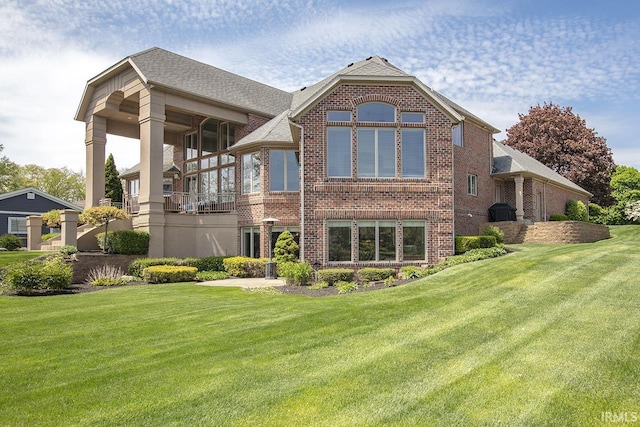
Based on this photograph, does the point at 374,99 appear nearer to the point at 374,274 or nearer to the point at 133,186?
the point at 374,274

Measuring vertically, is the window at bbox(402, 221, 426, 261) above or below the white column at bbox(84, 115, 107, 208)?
below

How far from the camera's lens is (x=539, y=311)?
326 inches

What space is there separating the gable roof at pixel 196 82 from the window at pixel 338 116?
6926 millimetres

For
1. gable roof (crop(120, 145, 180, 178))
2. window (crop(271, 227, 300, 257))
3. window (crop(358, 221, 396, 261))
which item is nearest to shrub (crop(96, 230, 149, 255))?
window (crop(271, 227, 300, 257))

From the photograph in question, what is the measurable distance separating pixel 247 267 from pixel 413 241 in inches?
257

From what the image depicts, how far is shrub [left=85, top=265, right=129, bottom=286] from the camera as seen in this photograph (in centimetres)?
1554

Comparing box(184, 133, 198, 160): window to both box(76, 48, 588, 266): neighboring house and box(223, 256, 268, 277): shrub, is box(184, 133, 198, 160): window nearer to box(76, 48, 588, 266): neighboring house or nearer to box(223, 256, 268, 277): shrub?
box(76, 48, 588, 266): neighboring house

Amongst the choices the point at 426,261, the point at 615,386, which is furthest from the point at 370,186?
the point at 615,386

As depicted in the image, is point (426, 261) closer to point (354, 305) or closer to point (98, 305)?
point (354, 305)

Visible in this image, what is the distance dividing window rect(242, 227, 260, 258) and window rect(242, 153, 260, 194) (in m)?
1.75

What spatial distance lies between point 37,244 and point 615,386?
2548cm

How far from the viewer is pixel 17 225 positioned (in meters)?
32.3

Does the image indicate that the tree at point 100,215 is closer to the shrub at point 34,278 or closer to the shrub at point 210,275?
the shrub at point 210,275

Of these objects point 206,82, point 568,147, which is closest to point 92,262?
point 206,82
